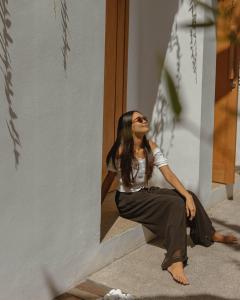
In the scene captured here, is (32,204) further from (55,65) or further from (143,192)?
(143,192)

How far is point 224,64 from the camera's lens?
653 cm

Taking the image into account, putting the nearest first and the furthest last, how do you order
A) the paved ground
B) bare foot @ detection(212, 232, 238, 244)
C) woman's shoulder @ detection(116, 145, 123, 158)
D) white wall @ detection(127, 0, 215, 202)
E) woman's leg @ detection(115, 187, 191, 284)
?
the paved ground → woman's leg @ detection(115, 187, 191, 284) → woman's shoulder @ detection(116, 145, 123, 158) → bare foot @ detection(212, 232, 238, 244) → white wall @ detection(127, 0, 215, 202)

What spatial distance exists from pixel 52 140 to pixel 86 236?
33.7 inches

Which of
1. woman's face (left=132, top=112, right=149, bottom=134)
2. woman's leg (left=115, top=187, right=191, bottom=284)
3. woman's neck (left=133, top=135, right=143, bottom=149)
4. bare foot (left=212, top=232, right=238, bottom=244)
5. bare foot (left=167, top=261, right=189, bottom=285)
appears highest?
woman's face (left=132, top=112, right=149, bottom=134)

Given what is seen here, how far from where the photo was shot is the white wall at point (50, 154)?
3074 millimetres

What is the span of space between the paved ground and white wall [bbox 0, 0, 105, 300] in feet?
1.04

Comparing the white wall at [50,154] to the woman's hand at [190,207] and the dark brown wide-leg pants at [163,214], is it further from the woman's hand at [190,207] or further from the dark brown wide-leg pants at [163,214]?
the woman's hand at [190,207]

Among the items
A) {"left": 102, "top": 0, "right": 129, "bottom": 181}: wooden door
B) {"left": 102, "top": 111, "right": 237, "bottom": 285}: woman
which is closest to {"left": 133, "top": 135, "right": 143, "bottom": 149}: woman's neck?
{"left": 102, "top": 111, "right": 237, "bottom": 285}: woman

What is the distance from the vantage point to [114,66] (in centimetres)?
580

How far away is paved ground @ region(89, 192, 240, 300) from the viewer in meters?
3.91

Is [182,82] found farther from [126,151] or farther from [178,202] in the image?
[178,202]

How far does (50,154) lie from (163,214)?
4.48ft

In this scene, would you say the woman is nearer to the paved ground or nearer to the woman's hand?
the woman's hand

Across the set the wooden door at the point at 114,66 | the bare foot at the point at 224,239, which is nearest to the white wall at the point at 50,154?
the bare foot at the point at 224,239
